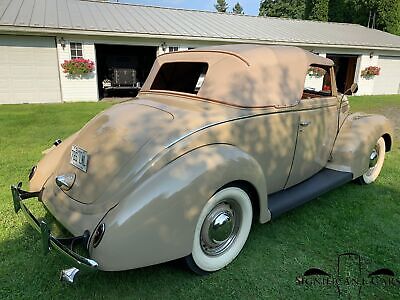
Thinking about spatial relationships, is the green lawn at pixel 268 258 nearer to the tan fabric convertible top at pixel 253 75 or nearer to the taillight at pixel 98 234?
the taillight at pixel 98 234

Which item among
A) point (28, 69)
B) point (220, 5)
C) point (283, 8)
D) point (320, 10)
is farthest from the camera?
point (220, 5)

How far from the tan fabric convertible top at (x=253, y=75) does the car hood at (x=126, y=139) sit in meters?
0.19

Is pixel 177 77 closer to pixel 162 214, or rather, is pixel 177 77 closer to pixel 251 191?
pixel 251 191

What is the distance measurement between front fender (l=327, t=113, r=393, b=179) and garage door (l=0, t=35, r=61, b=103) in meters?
11.7

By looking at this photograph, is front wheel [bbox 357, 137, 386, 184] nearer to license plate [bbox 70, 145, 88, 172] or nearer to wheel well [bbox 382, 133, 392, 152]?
wheel well [bbox 382, 133, 392, 152]

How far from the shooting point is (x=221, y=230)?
2582 millimetres

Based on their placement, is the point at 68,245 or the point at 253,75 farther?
the point at 253,75

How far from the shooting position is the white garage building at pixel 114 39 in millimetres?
11820

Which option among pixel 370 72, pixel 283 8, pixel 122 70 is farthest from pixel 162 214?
pixel 283 8

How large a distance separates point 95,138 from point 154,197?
0.94 metres

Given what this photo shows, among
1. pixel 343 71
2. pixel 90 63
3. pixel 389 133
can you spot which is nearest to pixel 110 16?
pixel 90 63

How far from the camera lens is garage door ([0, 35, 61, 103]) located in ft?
38.2

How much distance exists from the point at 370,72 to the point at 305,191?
58.3 feet

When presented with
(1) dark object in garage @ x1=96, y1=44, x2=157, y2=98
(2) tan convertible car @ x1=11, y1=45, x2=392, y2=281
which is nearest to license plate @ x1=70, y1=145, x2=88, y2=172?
(2) tan convertible car @ x1=11, y1=45, x2=392, y2=281
